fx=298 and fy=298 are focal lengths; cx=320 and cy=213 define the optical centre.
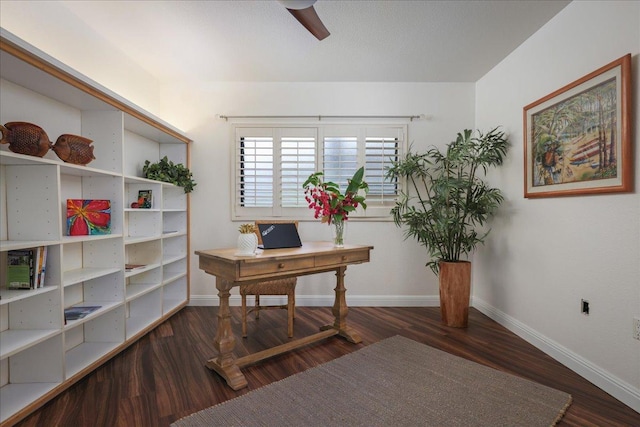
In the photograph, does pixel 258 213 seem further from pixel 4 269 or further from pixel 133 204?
pixel 4 269

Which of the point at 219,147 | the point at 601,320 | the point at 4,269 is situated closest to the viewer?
the point at 4,269

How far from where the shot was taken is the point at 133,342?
8.32 feet

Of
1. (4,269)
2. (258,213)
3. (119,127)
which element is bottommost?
(4,269)

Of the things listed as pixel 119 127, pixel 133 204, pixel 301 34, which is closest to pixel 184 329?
pixel 133 204

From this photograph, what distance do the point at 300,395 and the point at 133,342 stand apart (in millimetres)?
1645

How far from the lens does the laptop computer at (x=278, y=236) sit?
2.22m

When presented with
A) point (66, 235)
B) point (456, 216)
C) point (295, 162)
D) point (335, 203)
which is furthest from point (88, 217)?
point (456, 216)

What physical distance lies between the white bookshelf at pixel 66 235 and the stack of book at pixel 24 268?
0.06 m

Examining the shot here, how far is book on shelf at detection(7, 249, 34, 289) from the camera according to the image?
68.2 inches

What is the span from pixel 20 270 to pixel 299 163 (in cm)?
253

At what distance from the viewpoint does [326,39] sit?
8.79ft

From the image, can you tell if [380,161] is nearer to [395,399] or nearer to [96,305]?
[395,399]

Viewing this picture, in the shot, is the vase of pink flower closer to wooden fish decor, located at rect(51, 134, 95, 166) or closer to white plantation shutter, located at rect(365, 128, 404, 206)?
white plantation shutter, located at rect(365, 128, 404, 206)

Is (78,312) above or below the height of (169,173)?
below
